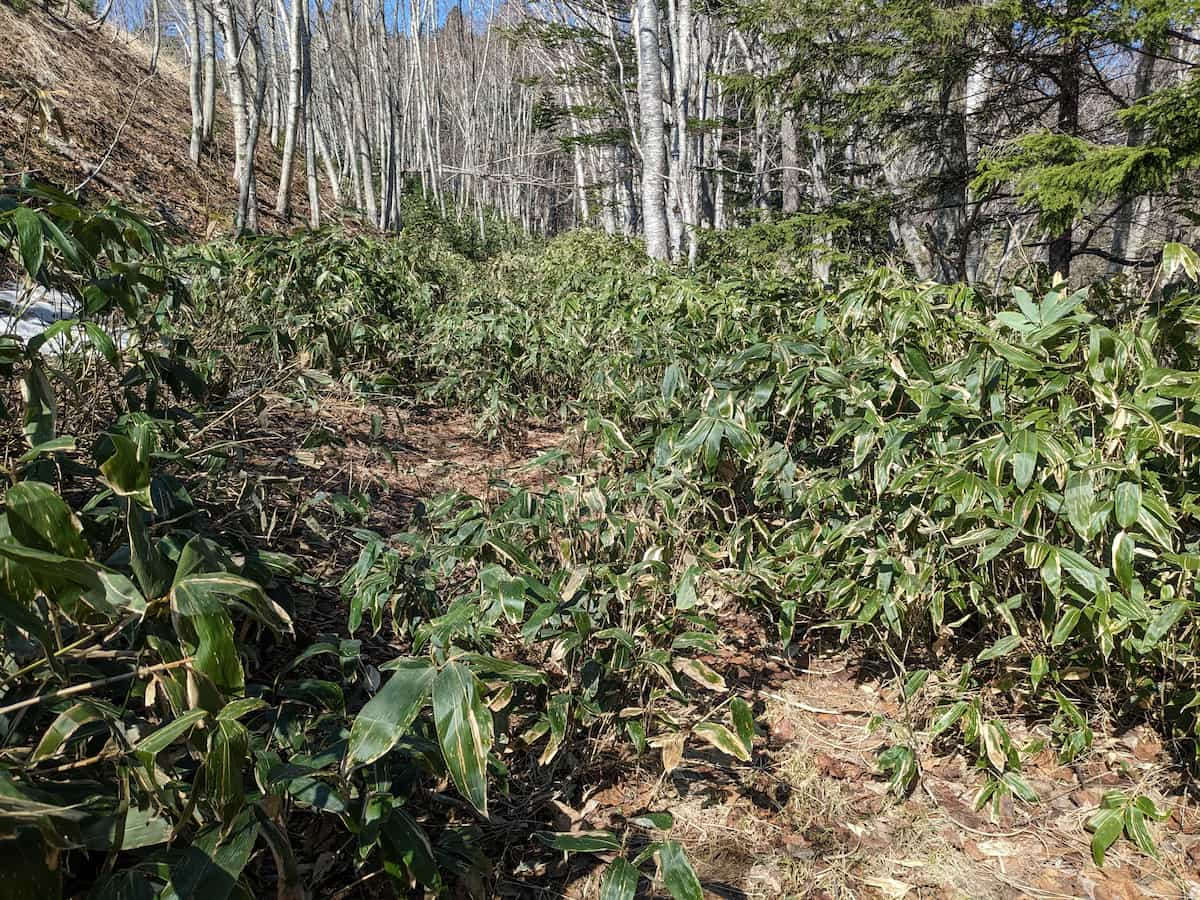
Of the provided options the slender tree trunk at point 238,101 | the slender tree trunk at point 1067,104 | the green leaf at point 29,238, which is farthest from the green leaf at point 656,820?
the slender tree trunk at point 238,101

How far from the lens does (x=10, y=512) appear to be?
32.0 inches

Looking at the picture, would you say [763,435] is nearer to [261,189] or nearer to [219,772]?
[219,772]

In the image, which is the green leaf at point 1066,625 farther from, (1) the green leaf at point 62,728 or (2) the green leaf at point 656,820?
(1) the green leaf at point 62,728

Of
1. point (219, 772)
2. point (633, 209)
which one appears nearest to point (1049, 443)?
point (219, 772)

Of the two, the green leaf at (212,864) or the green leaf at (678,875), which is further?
the green leaf at (678,875)

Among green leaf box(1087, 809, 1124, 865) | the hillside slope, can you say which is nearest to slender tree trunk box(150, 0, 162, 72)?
the hillside slope

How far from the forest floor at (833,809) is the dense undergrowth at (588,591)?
8 cm

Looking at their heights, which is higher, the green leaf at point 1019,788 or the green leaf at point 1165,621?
the green leaf at point 1165,621

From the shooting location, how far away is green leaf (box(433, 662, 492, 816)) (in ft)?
2.88

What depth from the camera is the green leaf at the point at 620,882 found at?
122cm

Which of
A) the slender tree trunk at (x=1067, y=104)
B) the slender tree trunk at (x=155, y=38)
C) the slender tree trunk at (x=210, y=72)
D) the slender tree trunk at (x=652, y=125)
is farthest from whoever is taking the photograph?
the slender tree trunk at (x=210, y=72)

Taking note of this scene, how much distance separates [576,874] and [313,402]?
176 cm

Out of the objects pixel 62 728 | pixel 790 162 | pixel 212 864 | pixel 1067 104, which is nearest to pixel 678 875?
pixel 212 864

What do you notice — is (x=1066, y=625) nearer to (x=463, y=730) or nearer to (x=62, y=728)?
(x=463, y=730)
